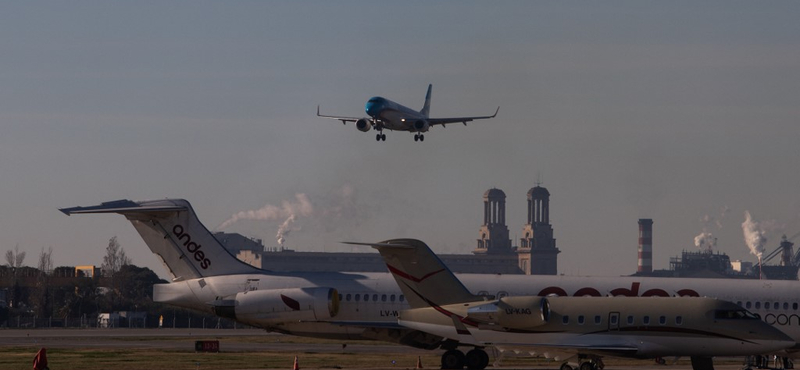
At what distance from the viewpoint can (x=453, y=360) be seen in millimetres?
44969

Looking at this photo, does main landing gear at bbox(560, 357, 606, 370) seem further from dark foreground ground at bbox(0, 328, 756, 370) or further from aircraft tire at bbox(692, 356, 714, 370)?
aircraft tire at bbox(692, 356, 714, 370)

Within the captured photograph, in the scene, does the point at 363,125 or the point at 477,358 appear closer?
the point at 477,358

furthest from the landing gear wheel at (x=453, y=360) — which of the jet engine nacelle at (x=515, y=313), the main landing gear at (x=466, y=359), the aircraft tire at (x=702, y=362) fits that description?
the aircraft tire at (x=702, y=362)

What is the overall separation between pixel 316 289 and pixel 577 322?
10.8 meters

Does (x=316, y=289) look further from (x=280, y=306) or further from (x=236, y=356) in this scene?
(x=236, y=356)

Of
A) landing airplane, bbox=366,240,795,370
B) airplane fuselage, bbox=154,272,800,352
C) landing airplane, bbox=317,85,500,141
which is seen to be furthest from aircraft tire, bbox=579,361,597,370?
landing airplane, bbox=317,85,500,141

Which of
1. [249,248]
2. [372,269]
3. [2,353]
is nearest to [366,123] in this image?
[2,353]

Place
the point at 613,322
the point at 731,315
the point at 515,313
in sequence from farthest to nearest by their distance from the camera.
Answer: the point at 515,313 → the point at 613,322 → the point at 731,315

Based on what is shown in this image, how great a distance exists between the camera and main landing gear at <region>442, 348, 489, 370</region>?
147ft

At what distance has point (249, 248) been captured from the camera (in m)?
199

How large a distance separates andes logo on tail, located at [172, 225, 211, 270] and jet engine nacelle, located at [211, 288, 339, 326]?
6.93 ft

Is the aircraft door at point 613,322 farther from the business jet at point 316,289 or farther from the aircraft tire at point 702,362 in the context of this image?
the business jet at point 316,289

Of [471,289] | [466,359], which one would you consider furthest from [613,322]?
[471,289]

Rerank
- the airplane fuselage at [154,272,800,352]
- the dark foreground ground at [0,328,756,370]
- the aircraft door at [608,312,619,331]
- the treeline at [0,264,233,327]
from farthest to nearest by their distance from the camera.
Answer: the treeline at [0,264,233,327], the dark foreground ground at [0,328,756,370], the airplane fuselage at [154,272,800,352], the aircraft door at [608,312,619,331]
